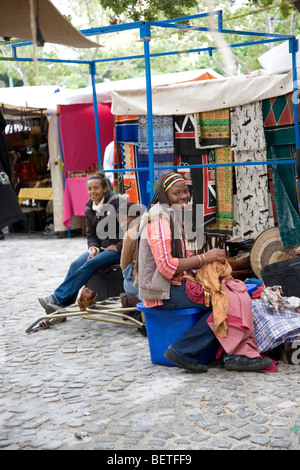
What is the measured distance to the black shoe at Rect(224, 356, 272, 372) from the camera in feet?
15.1

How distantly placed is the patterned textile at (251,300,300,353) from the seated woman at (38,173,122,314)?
6.92ft

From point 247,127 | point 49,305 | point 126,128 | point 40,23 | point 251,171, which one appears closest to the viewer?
point 40,23

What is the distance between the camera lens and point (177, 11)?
33.7 ft

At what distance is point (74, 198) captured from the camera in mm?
13133

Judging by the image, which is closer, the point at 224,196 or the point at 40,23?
the point at 40,23

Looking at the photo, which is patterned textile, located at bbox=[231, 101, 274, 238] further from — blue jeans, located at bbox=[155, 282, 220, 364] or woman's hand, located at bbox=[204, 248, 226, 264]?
blue jeans, located at bbox=[155, 282, 220, 364]

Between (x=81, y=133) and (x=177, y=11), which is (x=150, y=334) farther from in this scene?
(x=81, y=133)

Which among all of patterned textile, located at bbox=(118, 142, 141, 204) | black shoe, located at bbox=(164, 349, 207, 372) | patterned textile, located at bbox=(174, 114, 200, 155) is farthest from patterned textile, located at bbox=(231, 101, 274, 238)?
black shoe, located at bbox=(164, 349, 207, 372)

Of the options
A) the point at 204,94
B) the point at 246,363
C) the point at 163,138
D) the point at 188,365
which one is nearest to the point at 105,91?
the point at 163,138

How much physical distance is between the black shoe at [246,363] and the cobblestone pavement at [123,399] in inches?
2.4

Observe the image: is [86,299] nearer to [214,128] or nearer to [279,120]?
[214,128]

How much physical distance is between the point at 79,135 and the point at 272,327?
9212mm

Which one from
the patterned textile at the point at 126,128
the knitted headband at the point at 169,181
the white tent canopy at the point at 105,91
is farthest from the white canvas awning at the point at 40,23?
the white tent canopy at the point at 105,91

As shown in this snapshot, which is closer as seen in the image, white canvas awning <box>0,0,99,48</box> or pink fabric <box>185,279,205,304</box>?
white canvas awning <box>0,0,99,48</box>
